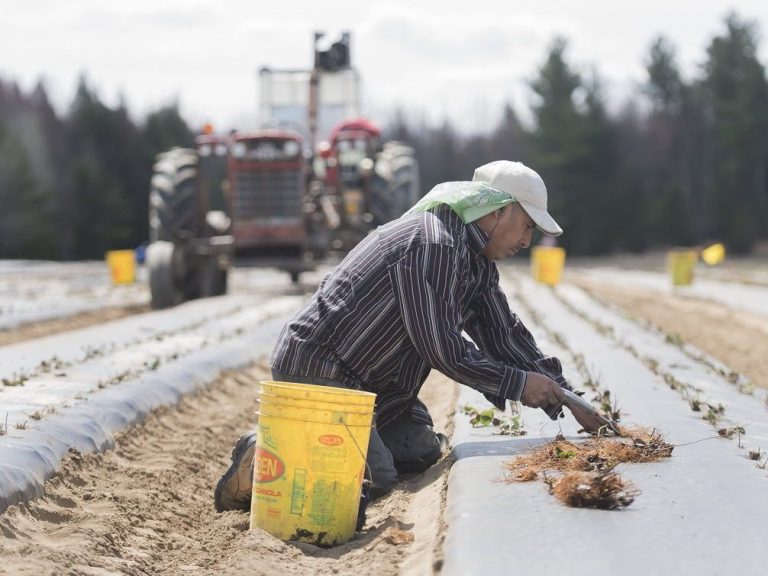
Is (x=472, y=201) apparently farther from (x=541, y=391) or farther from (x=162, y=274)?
(x=162, y=274)

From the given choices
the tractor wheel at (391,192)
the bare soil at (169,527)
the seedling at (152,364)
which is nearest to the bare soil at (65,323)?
the tractor wheel at (391,192)

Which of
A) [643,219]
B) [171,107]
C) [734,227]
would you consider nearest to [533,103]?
[643,219]

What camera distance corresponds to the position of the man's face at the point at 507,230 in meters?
4.72

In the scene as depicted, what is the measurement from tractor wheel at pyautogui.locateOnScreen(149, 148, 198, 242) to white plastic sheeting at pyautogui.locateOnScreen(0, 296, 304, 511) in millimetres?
2342

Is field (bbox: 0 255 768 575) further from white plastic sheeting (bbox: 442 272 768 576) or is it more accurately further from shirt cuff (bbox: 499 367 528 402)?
shirt cuff (bbox: 499 367 528 402)

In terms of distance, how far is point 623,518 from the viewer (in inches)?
144

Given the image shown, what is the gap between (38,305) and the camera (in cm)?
1395

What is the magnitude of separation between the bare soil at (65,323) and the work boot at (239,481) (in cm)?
640

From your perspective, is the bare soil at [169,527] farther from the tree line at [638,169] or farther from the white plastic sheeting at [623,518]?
the tree line at [638,169]

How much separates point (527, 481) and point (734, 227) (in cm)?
4847

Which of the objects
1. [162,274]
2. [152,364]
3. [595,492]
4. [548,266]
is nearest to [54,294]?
[162,274]

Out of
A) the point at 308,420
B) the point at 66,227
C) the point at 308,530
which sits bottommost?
the point at 66,227

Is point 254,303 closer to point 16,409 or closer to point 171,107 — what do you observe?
point 16,409

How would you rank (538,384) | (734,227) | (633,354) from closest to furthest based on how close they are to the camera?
(538,384)
(633,354)
(734,227)
